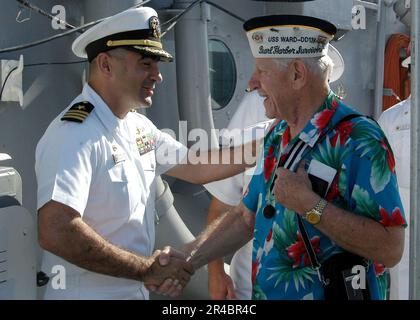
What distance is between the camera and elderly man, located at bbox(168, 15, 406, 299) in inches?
70.2

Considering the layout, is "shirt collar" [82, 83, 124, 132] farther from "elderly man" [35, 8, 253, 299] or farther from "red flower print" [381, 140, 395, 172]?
"red flower print" [381, 140, 395, 172]

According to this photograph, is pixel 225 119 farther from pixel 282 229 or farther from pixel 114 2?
pixel 282 229

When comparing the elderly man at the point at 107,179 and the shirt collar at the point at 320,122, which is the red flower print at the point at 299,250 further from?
the elderly man at the point at 107,179

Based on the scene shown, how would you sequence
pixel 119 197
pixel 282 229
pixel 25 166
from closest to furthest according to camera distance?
pixel 282 229
pixel 119 197
pixel 25 166

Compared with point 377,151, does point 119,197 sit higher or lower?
lower

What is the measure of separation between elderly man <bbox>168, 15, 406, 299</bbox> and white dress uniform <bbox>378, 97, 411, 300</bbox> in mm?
1451

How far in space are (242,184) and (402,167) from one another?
3.39 ft

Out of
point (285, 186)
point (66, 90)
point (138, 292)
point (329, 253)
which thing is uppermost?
point (66, 90)

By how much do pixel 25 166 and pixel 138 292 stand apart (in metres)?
1.20

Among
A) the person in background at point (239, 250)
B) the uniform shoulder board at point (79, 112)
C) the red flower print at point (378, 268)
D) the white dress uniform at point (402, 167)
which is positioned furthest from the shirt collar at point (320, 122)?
the white dress uniform at point (402, 167)

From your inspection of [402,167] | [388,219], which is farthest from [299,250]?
[402,167]

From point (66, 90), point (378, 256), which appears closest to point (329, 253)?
point (378, 256)

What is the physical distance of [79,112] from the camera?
7.38 feet
